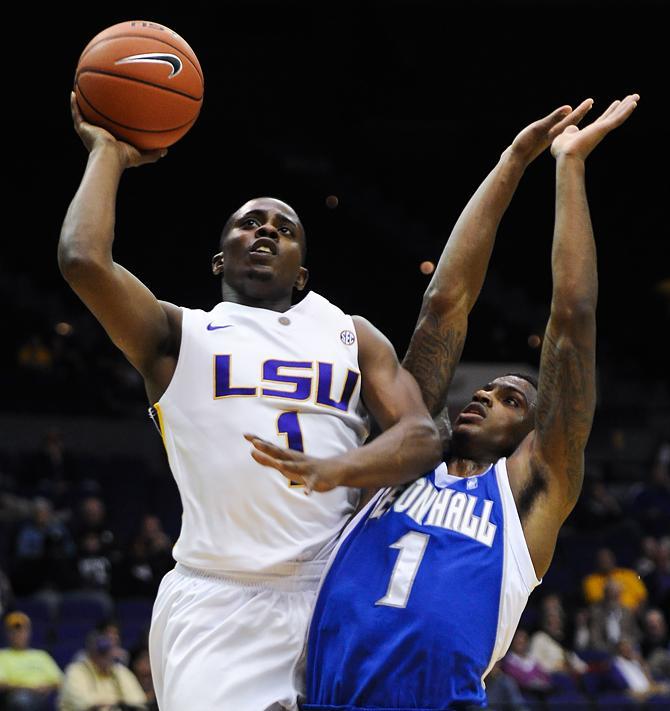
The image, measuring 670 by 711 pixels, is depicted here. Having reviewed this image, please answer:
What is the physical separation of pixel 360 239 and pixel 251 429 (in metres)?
18.0

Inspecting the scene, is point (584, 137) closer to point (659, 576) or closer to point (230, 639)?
point (230, 639)

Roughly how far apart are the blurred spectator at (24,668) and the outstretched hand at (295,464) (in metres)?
6.25

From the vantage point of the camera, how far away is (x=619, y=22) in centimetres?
1681

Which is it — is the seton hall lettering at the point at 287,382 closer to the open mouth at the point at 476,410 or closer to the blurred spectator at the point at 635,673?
the open mouth at the point at 476,410

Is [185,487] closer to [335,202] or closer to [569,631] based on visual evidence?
[569,631]

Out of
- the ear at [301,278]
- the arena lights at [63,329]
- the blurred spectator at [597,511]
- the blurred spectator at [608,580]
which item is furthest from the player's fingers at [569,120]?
the arena lights at [63,329]

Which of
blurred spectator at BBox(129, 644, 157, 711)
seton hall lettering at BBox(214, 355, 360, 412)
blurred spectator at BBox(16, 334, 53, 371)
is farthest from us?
blurred spectator at BBox(16, 334, 53, 371)

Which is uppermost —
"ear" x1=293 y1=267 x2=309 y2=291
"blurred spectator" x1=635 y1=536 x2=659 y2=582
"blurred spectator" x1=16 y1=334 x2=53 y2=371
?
"ear" x1=293 y1=267 x2=309 y2=291

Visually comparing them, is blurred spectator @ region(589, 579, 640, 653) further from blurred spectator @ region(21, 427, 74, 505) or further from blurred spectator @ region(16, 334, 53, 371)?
blurred spectator @ region(16, 334, 53, 371)

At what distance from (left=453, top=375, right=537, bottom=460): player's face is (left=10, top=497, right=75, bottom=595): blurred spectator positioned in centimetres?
765

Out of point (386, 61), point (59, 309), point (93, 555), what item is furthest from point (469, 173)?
point (93, 555)

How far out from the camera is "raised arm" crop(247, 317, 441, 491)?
3211 mm

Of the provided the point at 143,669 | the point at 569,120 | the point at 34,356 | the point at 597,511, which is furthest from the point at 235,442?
the point at 34,356

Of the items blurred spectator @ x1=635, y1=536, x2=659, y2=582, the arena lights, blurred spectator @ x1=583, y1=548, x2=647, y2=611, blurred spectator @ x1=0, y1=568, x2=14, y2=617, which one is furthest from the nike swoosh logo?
the arena lights
